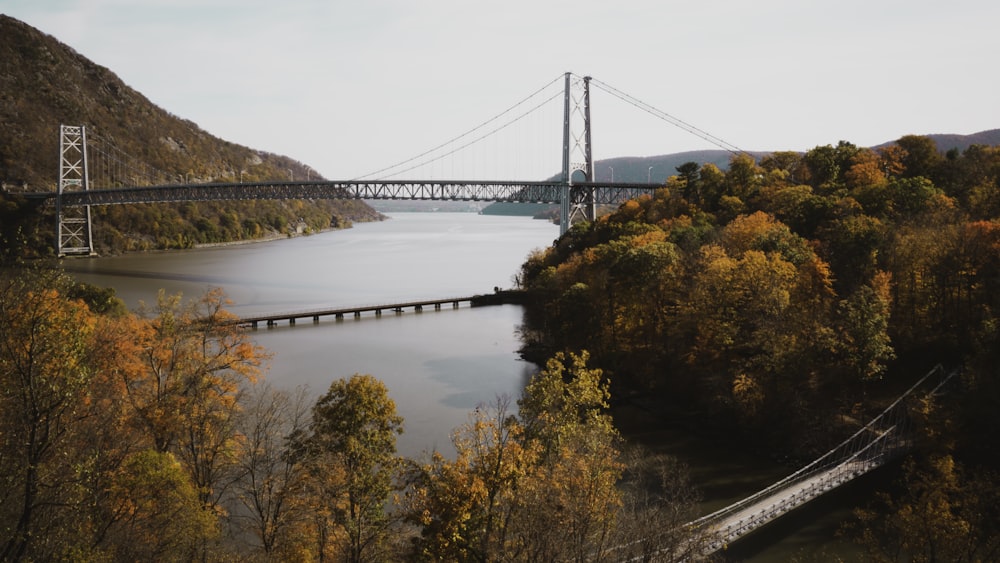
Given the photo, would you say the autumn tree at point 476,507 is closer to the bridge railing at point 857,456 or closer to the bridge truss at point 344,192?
the bridge railing at point 857,456

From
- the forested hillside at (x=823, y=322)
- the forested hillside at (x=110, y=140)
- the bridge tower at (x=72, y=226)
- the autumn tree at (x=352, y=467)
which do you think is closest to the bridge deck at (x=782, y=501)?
the forested hillside at (x=823, y=322)

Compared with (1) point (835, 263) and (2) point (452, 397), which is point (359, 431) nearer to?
(2) point (452, 397)

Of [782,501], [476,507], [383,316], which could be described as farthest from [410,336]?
[476,507]

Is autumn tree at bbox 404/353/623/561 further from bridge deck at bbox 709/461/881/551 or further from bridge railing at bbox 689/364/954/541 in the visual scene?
bridge railing at bbox 689/364/954/541

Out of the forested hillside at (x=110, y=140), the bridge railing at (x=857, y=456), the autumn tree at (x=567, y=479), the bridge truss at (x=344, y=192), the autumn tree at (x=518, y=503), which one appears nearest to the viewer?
the autumn tree at (x=567, y=479)

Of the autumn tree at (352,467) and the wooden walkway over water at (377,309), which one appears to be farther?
the wooden walkway over water at (377,309)

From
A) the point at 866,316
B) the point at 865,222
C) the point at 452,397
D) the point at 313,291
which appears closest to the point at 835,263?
the point at 865,222

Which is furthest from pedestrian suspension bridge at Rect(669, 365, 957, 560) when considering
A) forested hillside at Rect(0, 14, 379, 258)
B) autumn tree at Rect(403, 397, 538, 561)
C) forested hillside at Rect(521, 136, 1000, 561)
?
forested hillside at Rect(0, 14, 379, 258)
